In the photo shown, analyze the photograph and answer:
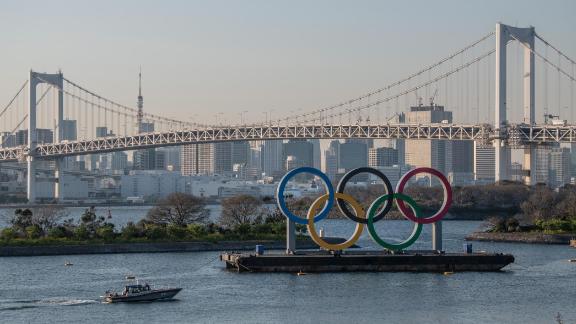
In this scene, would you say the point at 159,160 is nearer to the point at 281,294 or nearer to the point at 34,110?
the point at 34,110

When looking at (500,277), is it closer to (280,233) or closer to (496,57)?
(280,233)

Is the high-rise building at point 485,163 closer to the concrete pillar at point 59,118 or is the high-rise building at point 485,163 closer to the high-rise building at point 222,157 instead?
the high-rise building at point 222,157

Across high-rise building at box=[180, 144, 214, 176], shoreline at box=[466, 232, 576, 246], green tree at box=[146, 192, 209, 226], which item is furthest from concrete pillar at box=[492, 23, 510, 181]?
high-rise building at box=[180, 144, 214, 176]

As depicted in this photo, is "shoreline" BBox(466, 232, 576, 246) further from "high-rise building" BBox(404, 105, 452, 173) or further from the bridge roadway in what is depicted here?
"high-rise building" BBox(404, 105, 452, 173)

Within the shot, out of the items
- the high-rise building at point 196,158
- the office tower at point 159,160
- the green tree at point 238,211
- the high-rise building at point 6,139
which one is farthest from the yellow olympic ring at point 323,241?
the high-rise building at point 196,158

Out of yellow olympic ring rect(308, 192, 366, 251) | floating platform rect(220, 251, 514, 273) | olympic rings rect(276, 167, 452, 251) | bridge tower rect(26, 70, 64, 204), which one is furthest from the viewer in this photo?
bridge tower rect(26, 70, 64, 204)

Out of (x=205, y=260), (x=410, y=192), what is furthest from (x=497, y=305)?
(x=410, y=192)
